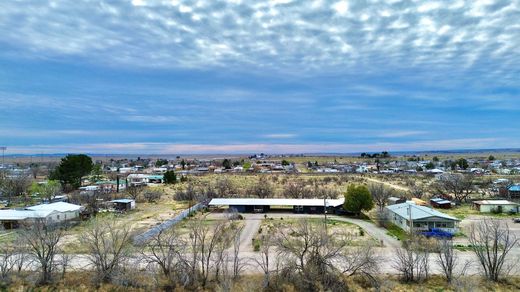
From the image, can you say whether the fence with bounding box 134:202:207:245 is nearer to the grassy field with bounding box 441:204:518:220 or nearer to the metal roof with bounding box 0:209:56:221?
the metal roof with bounding box 0:209:56:221

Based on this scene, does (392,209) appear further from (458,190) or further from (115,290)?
(115,290)

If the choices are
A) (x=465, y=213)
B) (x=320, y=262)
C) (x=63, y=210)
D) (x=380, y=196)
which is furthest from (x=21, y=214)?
(x=465, y=213)

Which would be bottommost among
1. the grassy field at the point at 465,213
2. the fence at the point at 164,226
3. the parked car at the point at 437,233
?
the grassy field at the point at 465,213

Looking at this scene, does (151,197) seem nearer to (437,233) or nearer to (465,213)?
(437,233)

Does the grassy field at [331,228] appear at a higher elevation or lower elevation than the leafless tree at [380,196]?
lower

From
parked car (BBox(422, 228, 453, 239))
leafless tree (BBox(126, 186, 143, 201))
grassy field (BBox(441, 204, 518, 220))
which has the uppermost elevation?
leafless tree (BBox(126, 186, 143, 201))

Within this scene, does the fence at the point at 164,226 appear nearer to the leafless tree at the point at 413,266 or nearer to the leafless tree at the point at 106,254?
the leafless tree at the point at 106,254

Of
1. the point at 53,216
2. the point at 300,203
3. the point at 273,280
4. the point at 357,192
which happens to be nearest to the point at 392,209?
the point at 357,192

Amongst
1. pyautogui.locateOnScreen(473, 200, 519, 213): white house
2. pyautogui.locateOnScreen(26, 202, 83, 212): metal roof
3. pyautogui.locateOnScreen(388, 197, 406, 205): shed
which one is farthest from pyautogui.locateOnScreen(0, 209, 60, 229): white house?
pyautogui.locateOnScreen(473, 200, 519, 213): white house

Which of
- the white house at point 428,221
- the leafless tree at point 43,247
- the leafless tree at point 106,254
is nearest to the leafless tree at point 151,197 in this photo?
the leafless tree at point 43,247
